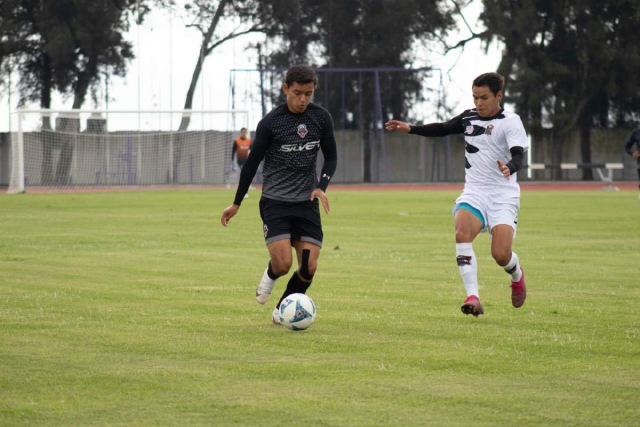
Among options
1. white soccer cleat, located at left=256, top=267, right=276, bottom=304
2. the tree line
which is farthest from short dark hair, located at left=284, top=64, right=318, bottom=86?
the tree line

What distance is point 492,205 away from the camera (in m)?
9.07

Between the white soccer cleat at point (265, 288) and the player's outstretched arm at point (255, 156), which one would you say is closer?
the player's outstretched arm at point (255, 156)

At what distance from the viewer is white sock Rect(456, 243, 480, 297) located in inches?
345

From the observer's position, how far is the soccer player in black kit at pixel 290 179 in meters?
8.52

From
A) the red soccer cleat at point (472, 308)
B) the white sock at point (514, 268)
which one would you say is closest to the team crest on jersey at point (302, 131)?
the red soccer cleat at point (472, 308)

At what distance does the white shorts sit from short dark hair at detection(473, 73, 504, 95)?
2.50ft

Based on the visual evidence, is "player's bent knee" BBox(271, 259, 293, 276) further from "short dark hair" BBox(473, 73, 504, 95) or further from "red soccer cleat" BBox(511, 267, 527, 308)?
"short dark hair" BBox(473, 73, 504, 95)

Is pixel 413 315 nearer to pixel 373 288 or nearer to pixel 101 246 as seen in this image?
pixel 373 288

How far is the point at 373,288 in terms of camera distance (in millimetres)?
11047

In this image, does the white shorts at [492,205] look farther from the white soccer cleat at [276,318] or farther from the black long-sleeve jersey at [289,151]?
the white soccer cleat at [276,318]

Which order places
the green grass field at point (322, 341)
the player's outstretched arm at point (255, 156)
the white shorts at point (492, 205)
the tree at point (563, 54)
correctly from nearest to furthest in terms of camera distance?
the green grass field at point (322, 341), the player's outstretched arm at point (255, 156), the white shorts at point (492, 205), the tree at point (563, 54)

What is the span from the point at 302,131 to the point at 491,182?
160cm

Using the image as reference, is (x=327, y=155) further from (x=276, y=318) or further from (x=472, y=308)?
(x=472, y=308)

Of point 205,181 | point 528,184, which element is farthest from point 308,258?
point 528,184
